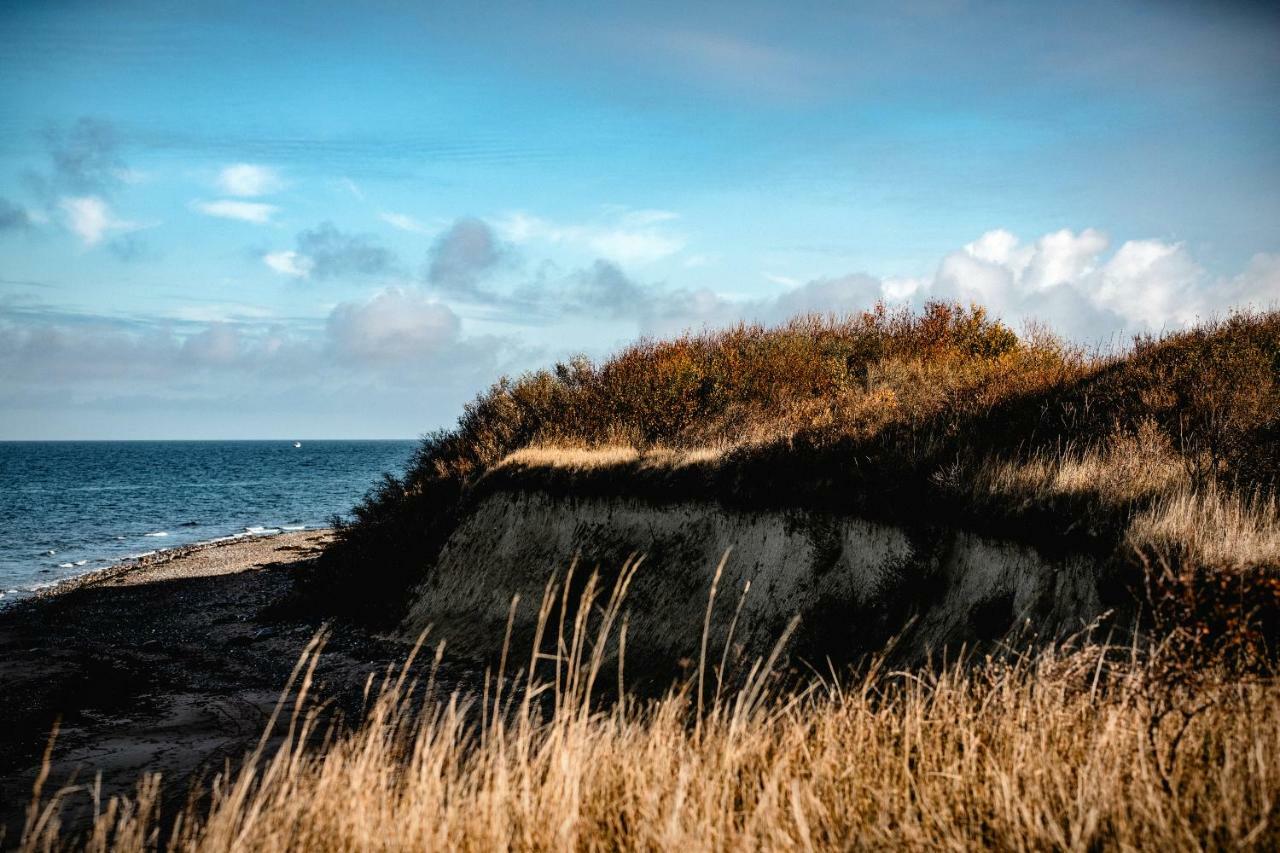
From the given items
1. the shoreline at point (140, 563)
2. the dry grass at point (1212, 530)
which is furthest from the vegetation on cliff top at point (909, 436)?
the shoreline at point (140, 563)

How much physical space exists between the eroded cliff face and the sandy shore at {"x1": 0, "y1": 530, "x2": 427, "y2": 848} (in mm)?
2817

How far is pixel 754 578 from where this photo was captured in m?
14.1

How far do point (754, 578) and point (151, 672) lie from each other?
12.7 m

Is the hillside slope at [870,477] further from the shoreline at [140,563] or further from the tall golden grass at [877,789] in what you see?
the shoreline at [140,563]

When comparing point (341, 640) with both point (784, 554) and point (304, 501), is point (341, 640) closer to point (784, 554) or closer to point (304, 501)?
point (784, 554)

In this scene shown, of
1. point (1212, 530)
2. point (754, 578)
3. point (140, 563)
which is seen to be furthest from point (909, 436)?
point (140, 563)

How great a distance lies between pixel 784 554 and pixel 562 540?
568 cm

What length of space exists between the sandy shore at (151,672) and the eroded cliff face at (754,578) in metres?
2.82

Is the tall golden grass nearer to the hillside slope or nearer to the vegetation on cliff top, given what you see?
the hillside slope

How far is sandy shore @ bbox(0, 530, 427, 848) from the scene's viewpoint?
1141cm

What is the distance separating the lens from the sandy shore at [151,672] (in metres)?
11.4

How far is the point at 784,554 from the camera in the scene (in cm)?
1404

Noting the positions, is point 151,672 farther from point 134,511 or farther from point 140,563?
point 134,511

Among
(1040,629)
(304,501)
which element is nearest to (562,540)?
(1040,629)
